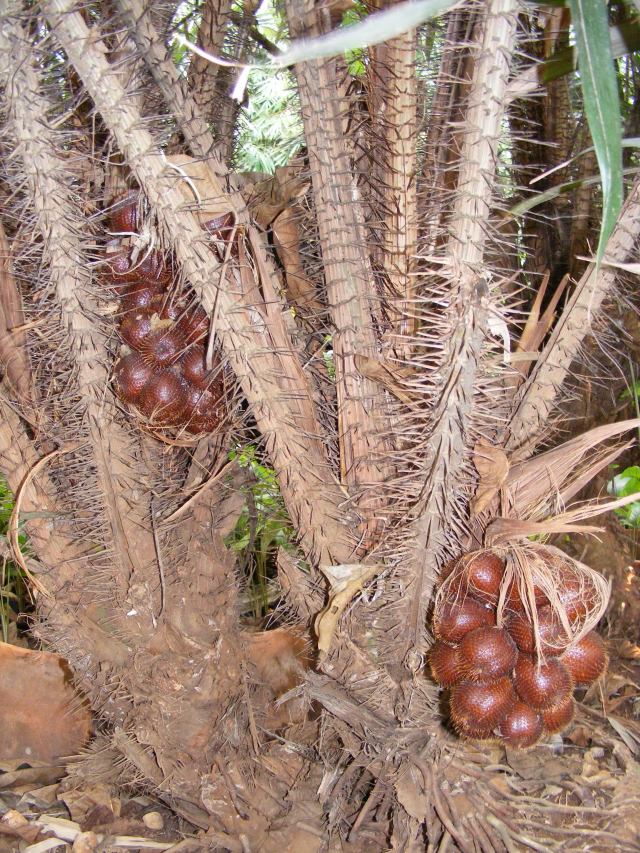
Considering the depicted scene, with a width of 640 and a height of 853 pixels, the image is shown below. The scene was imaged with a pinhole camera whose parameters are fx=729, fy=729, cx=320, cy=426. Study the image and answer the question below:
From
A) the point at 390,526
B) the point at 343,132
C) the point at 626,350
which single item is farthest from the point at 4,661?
the point at 626,350

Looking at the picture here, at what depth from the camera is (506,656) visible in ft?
2.67

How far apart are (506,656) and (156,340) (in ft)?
1.79

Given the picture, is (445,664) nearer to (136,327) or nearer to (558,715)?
(558,715)

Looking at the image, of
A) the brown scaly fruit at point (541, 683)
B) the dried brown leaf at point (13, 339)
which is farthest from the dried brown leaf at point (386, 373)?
the dried brown leaf at point (13, 339)

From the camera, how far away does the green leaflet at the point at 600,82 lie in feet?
1.44

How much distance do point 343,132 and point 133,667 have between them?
74cm

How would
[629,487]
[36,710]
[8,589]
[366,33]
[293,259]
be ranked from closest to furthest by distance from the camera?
[366,33]
[293,259]
[36,710]
[629,487]
[8,589]

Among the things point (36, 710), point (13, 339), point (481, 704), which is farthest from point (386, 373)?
point (36, 710)

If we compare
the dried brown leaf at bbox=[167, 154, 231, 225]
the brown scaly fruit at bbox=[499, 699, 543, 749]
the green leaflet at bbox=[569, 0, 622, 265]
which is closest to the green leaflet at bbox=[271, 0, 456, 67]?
the green leaflet at bbox=[569, 0, 622, 265]

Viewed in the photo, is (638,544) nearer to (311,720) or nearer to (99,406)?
(311,720)

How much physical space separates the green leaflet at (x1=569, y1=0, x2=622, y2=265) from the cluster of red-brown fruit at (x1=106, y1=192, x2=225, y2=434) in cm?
51

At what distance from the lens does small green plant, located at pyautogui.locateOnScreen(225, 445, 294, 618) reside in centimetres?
106

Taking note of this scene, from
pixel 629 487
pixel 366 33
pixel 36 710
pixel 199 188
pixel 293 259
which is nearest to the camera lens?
pixel 366 33

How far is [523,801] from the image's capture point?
984 millimetres
